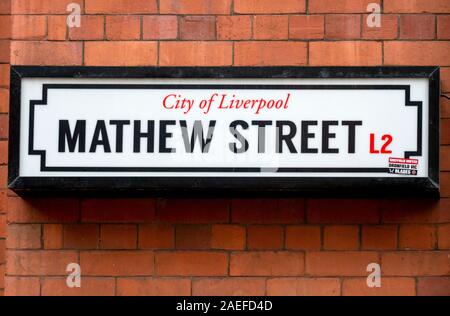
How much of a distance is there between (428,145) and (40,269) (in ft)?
8.14

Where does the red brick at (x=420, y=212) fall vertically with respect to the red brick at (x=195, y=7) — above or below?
below

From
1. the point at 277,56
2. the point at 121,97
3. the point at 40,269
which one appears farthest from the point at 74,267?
the point at 277,56

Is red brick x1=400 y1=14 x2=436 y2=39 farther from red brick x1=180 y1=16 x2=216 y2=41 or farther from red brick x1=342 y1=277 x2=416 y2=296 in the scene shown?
red brick x1=342 y1=277 x2=416 y2=296

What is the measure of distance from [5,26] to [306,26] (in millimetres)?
1940

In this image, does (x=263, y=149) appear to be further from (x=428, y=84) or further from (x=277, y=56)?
(x=428, y=84)

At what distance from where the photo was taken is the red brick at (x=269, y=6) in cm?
483

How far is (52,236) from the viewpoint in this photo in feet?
15.7

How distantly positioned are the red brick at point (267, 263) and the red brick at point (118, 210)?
1.96 feet

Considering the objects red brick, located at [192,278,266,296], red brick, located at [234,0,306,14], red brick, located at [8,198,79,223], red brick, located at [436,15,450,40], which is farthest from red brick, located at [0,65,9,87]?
red brick, located at [436,15,450,40]

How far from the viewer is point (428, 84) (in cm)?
457

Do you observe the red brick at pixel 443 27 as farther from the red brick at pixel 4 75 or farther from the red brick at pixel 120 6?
the red brick at pixel 4 75

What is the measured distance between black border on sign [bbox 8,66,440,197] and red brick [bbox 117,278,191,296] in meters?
0.56

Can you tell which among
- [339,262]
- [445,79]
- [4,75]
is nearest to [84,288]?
[4,75]

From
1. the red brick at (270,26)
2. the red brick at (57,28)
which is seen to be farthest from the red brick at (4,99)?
the red brick at (270,26)
